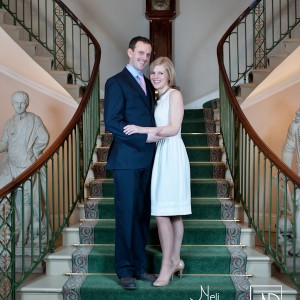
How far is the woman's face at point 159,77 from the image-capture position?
2895 millimetres

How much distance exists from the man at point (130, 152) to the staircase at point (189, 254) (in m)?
0.30

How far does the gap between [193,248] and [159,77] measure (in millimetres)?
1345

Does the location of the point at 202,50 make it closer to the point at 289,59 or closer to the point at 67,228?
the point at 289,59

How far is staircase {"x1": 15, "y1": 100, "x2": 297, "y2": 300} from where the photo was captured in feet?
10.1

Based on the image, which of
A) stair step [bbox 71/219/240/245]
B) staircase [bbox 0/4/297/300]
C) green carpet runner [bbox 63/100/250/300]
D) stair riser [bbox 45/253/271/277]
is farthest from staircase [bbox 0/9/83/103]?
stair riser [bbox 45/253/271/277]

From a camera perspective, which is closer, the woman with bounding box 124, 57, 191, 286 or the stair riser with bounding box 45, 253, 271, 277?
the woman with bounding box 124, 57, 191, 286

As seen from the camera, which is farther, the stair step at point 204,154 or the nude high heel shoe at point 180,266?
the stair step at point 204,154

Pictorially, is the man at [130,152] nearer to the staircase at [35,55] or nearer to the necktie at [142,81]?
the necktie at [142,81]

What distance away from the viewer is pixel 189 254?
3.39 metres

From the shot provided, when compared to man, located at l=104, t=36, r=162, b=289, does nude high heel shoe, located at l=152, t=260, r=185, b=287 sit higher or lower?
lower

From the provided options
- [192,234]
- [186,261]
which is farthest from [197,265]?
[192,234]

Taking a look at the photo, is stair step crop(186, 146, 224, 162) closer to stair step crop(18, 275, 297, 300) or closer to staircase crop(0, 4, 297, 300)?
staircase crop(0, 4, 297, 300)

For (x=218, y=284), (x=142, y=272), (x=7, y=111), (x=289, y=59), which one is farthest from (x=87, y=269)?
(x=289, y=59)

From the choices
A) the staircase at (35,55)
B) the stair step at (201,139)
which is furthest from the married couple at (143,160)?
the staircase at (35,55)
